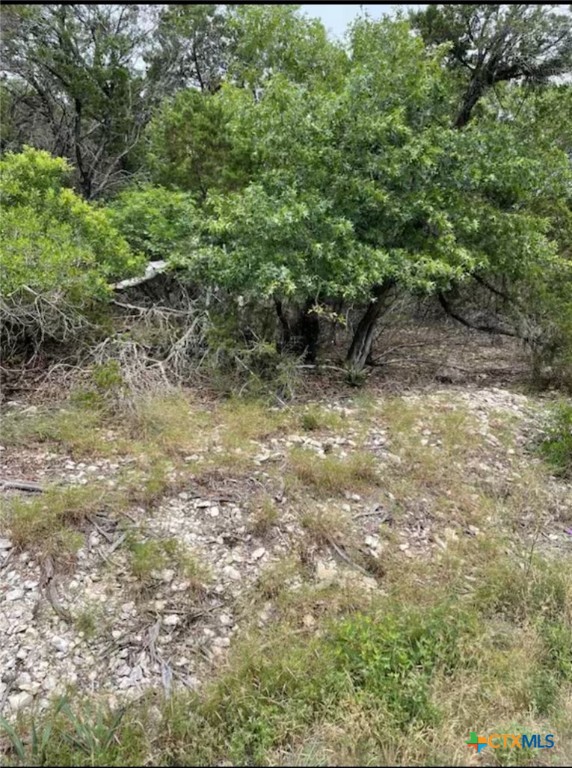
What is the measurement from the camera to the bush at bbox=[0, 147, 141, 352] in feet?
11.8

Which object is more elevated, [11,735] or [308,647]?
[308,647]

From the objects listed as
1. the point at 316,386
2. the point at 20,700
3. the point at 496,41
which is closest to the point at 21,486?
the point at 20,700

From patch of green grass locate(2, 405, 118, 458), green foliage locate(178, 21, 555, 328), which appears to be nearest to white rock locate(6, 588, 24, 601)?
patch of green grass locate(2, 405, 118, 458)

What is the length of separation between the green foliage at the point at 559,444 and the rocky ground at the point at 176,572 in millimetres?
140

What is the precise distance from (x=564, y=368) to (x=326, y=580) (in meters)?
3.66

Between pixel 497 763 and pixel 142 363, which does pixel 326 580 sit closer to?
pixel 497 763

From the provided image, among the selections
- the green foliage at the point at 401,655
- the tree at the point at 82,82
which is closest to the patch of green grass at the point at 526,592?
the green foliage at the point at 401,655

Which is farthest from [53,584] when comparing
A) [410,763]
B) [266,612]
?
[410,763]

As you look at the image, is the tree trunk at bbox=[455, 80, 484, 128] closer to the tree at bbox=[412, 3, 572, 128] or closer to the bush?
the tree at bbox=[412, 3, 572, 128]

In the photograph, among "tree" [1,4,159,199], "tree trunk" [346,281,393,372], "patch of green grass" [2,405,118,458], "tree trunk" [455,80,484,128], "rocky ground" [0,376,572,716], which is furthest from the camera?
"tree" [1,4,159,199]

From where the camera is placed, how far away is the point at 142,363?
12.9ft

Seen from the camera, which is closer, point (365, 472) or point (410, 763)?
point (410, 763)

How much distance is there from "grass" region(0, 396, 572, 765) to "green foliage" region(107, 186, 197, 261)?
6.83 feet

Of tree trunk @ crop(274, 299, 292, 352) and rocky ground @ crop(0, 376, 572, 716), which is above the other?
tree trunk @ crop(274, 299, 292, 352)
